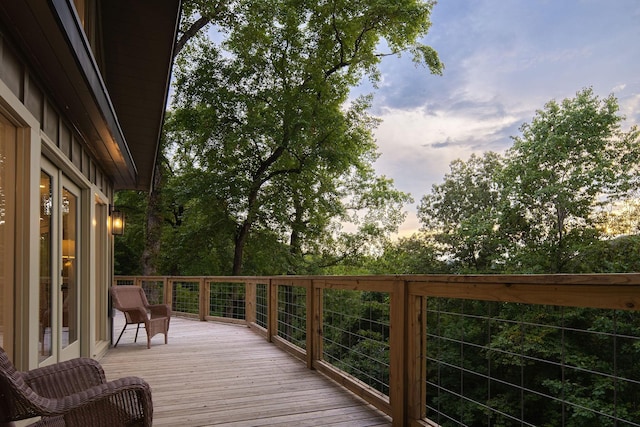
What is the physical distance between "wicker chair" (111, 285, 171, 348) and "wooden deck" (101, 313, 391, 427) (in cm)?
24

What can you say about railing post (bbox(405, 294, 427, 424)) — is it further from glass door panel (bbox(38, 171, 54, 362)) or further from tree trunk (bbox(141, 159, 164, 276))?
tree trunk (bbox(141, 159, 164, 276))

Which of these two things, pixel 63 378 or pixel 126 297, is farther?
pixel 126 297

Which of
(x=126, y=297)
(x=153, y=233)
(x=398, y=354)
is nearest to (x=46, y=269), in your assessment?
(x=398, y=354)

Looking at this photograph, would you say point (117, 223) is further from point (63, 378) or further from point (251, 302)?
point (63, 378)

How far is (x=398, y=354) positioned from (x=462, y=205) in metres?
16.9

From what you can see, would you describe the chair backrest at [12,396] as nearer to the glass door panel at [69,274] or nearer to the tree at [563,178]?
the glass door panel at [69,274]

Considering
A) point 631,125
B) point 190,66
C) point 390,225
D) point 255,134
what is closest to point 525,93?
point 631,125

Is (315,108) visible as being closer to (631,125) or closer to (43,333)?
(631,125)

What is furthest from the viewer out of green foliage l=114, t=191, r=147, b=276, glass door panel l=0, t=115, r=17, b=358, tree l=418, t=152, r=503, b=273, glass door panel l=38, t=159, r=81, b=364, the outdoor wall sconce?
green foliage l=114, t=191, r=147, b=276

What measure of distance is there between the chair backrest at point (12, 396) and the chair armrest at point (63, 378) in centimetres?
42

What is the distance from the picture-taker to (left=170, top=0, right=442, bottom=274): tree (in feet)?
44.6

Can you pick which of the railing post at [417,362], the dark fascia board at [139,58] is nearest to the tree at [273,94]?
the dark fascia board at [139,58]

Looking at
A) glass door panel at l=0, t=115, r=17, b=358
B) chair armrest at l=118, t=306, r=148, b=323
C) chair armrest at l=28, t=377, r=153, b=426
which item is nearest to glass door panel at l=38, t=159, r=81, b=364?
glass door panel at l=0, t=115, r=17, b=358

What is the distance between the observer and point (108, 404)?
1.99 m
